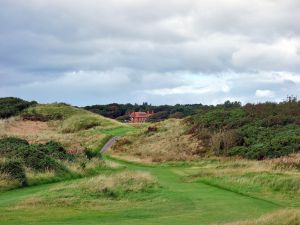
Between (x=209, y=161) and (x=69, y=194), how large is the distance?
20.2 metres

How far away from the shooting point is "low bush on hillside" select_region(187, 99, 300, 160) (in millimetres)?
37938

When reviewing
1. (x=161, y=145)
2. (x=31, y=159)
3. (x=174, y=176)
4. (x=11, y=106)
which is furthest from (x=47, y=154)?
(x=11, y=106)

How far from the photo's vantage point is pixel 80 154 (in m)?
38.3

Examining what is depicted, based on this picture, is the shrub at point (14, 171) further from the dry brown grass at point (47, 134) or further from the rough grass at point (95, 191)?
the dry brown grass at point (47, 134)

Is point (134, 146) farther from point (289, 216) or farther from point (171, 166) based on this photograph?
point (289, 216)

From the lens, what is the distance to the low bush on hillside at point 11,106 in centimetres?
8444

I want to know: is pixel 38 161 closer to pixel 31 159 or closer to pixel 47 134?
pixel 31 159

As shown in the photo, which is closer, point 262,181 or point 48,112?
point 262,181

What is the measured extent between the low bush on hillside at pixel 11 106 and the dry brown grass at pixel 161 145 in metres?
33.5

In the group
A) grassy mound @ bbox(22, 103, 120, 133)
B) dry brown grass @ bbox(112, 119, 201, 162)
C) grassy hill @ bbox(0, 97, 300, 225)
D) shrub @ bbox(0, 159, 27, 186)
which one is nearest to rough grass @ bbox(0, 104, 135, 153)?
grassy mound @ bbox(22, 103, 120, 133)

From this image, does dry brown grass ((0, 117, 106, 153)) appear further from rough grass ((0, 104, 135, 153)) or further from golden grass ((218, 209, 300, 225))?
golden grass ((218, 209, 300, 225))

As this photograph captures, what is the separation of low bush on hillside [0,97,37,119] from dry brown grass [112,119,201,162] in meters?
33.5

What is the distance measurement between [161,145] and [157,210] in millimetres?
30201

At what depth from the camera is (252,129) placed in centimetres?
4512
